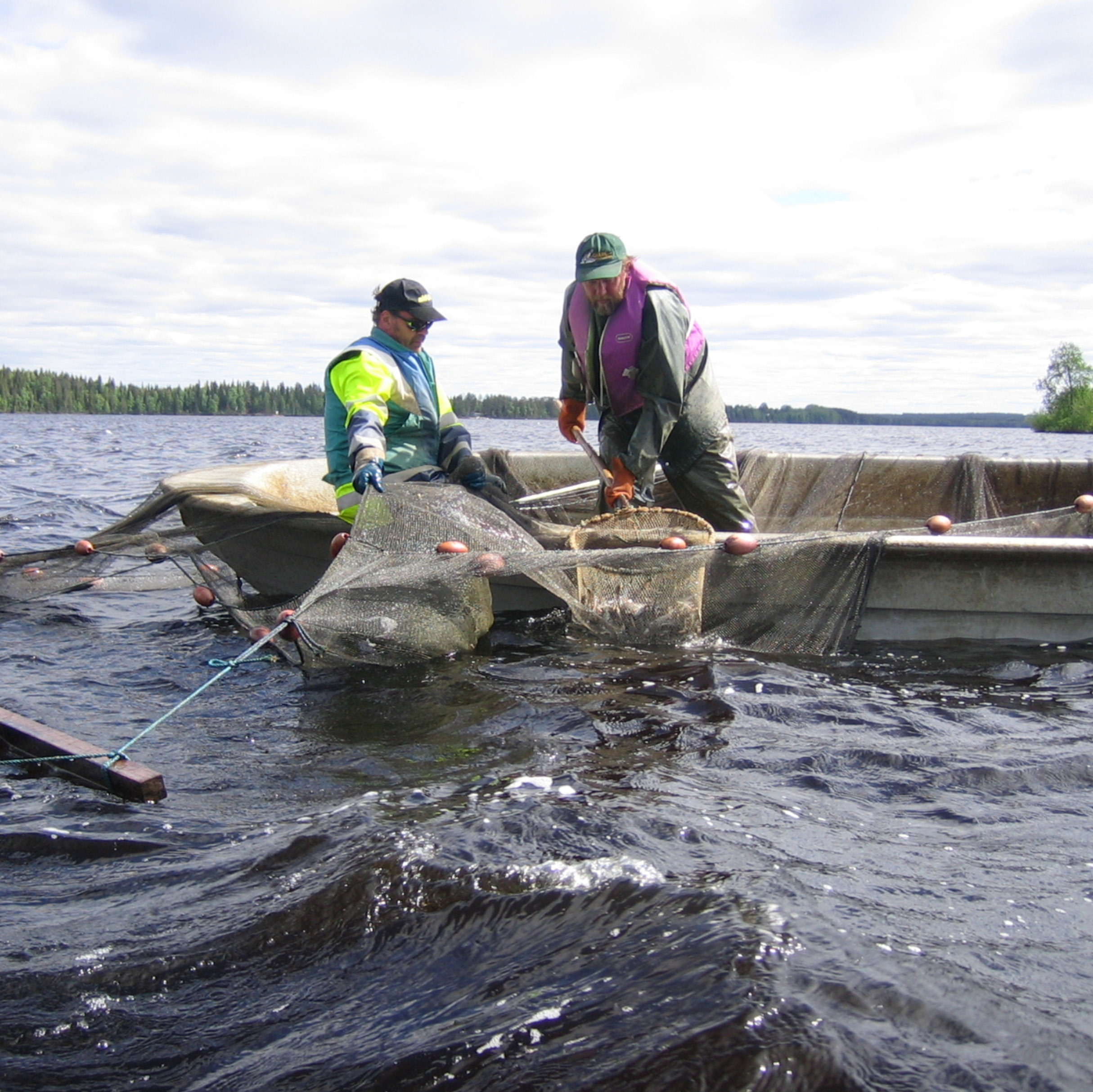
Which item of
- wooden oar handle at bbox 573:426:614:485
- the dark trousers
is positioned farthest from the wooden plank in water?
the dark trousers

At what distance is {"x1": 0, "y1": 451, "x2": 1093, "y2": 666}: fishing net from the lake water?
0.43 meters

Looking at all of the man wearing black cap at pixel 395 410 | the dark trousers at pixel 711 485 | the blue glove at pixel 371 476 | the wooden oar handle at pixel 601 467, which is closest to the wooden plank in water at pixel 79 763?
the blue glove at pixel 371 476

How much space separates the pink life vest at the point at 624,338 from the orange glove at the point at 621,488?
1.44 ft

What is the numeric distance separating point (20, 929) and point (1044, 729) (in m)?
4.21

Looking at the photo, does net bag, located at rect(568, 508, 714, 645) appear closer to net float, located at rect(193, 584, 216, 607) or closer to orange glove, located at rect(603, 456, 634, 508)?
orange glove, located at rect(603, 456, 634, 508)

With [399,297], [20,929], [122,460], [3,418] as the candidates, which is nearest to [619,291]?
[399,297]

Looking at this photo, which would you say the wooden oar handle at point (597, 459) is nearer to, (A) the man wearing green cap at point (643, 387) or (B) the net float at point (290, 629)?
(A) the man wearing green cap at point (643, 387)

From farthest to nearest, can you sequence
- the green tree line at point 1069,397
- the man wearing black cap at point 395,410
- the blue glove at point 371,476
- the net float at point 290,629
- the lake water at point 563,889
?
the green tree line at point 1069,397, the man wearing black cap at point 395,410, the blue glove at point 371,476, the net float at point 290,629, the lake water at point 563,889

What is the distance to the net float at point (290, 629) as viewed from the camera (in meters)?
4.79

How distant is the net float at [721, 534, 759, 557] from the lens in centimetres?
553

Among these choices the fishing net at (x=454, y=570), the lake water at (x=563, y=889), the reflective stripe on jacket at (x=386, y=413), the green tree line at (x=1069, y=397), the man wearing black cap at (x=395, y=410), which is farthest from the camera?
the green tree line at (x=1069, y=397)

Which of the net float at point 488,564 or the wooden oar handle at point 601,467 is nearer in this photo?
the net float at point 488,564

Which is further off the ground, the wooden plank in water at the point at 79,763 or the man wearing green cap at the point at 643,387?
the man wearing green cap at the point at 643,387

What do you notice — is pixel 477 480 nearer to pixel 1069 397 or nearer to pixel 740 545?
pixel 740 545
